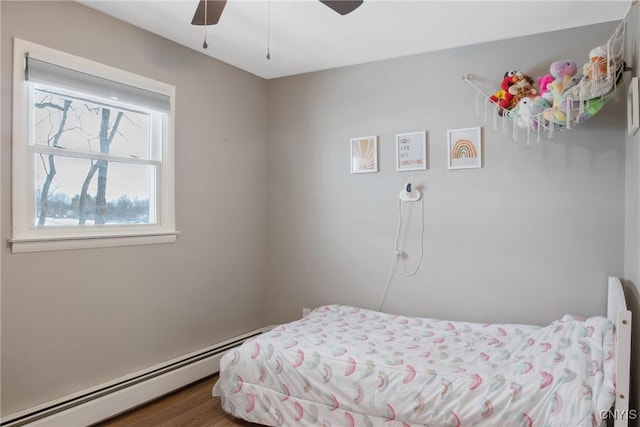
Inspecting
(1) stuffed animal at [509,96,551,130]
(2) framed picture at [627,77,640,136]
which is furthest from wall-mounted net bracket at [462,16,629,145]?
(2) framed picture at [627,77,640,136]

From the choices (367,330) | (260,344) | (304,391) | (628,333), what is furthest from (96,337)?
(628,333)

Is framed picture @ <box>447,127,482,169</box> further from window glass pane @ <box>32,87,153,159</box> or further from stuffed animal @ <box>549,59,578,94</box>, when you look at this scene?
window glass pane @ <box>32,87,153,159</box>

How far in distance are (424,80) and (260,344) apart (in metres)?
2.30


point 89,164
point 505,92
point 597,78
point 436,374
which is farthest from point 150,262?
point 597,78

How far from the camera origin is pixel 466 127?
3.22 metres

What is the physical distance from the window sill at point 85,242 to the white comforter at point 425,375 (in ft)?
3.12

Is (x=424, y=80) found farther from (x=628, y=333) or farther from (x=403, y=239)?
(x=628, y=333)

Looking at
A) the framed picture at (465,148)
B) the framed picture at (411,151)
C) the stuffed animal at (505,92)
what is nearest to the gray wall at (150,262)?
the framed picture at (411,151)

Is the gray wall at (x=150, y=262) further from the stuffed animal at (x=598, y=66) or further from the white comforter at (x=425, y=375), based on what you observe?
the stuffed animal at (x=598, y=66)

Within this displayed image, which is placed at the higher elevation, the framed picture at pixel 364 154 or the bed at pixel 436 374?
the framed picture at pixel 364 154

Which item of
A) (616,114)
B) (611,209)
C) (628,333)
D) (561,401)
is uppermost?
(616,114)

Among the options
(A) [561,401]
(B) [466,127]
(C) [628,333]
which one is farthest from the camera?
(B) [466,127]

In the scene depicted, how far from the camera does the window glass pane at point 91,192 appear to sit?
96.2 inches

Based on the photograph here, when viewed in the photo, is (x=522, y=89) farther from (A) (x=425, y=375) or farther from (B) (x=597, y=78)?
(A) (x=425, y=375)
